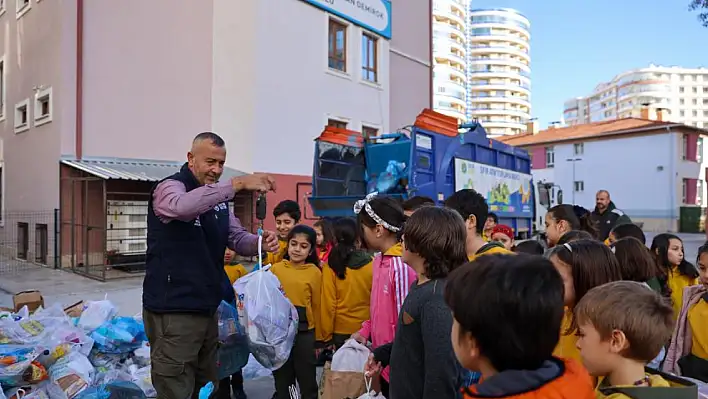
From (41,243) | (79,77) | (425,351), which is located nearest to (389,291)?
(425,351)

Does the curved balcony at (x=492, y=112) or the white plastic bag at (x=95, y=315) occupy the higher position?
the curved balcony at (x=492, y=112)

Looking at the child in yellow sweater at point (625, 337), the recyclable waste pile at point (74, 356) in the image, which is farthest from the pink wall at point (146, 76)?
the child in yellow sweater at point (625, 337)

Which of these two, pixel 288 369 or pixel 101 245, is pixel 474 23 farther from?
pixel 288 369

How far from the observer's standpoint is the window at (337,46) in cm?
1673

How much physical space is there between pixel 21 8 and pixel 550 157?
3574cm

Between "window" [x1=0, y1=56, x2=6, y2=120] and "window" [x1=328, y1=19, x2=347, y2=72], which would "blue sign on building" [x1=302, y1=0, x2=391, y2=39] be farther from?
"window" [x1=0, y1=56, x2=6, y2=120]

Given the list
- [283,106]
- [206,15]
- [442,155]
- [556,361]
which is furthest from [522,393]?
[206,15]

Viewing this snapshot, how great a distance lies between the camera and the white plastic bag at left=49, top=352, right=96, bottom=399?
12.7ft

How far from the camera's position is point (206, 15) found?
15055mm

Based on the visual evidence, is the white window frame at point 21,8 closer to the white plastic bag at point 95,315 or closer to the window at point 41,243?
the window at point 41,243

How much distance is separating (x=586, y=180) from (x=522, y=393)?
1591 inches

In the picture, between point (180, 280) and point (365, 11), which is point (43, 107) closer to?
point (365, 11)

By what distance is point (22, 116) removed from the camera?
14922 millimetres

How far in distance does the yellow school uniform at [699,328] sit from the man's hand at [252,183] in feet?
8.43
